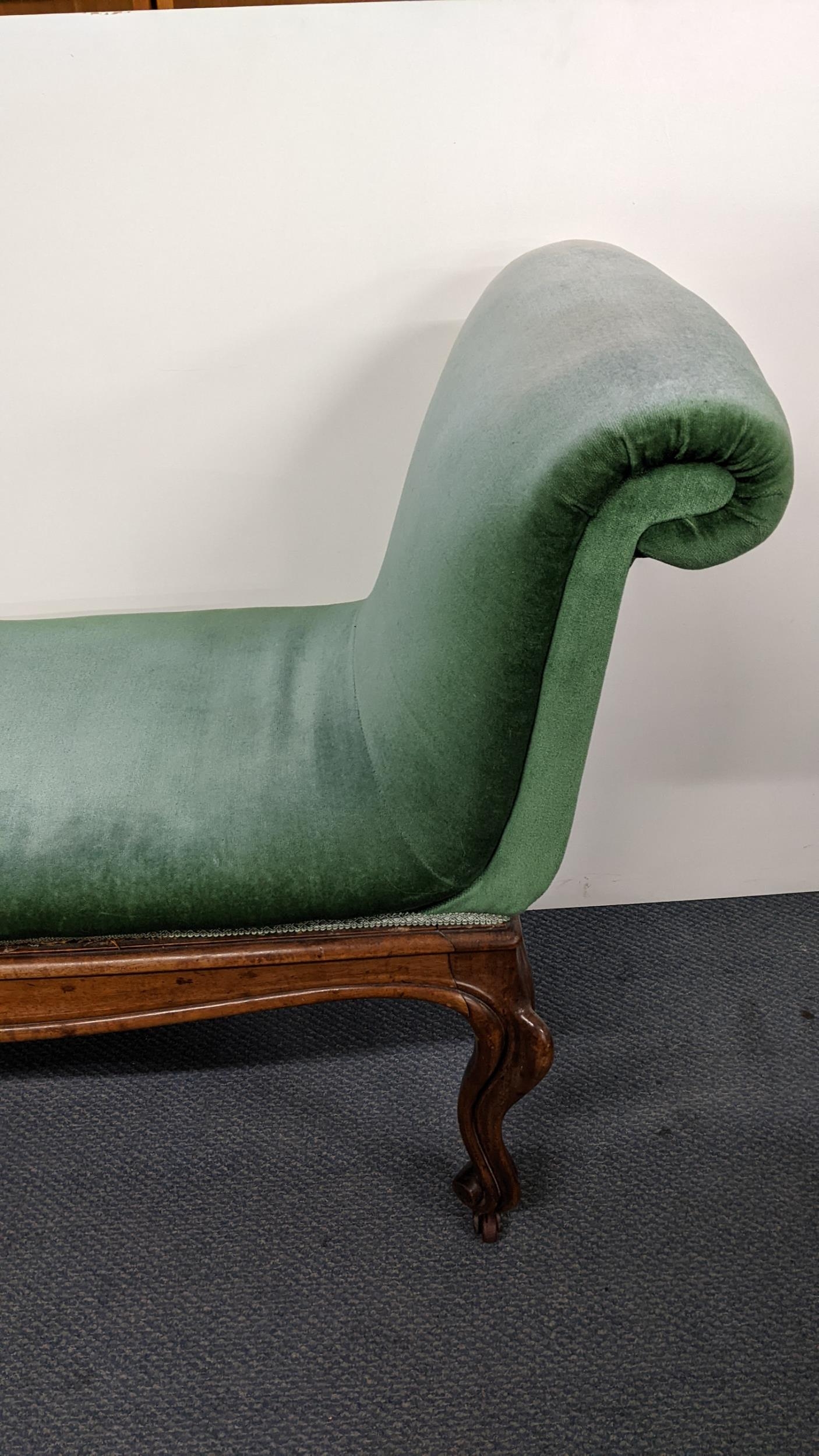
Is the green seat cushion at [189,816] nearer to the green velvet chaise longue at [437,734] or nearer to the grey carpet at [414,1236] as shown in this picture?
the green velvet chaise longue at [437,734]

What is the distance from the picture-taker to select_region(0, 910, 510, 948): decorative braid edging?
94 centimetres

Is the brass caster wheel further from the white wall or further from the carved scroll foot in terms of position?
the white wall

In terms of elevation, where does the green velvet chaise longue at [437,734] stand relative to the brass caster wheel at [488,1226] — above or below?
above

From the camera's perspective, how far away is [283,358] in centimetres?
123

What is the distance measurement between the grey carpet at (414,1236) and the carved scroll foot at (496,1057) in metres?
0.09

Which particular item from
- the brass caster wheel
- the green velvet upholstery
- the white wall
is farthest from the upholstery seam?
the white wall

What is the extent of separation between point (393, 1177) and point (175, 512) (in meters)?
0.80

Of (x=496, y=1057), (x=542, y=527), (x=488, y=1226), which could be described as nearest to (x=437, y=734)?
(x=542, y=527)

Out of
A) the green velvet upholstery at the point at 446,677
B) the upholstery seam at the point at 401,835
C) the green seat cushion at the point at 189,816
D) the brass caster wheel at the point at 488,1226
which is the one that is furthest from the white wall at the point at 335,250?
the brass caster wheel at the point at 488,1226

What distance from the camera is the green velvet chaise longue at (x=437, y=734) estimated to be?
727mm

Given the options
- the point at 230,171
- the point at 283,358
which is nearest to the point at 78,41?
the point at 230,171

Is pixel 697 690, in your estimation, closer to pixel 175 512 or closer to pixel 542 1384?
pixel 175 512

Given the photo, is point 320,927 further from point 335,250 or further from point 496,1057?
point 335,250

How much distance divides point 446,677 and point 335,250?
1.95 feet
